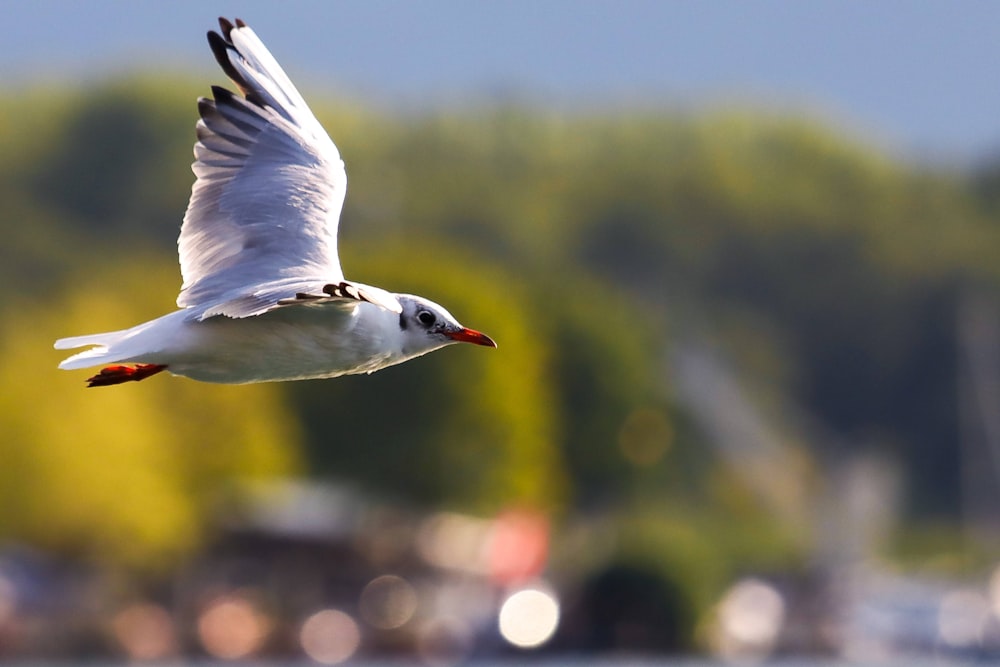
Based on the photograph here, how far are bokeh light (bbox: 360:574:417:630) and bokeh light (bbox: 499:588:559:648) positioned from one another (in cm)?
233

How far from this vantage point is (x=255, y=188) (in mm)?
13211

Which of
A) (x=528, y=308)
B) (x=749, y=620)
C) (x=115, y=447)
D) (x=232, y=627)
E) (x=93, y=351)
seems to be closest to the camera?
(x=93, y=351)

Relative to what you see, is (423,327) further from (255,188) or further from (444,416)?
(444,416)

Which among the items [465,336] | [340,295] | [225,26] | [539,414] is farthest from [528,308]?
[340,295]

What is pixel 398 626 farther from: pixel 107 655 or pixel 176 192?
pixel 176 192

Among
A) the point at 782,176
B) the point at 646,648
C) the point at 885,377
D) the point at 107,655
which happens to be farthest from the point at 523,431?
the point at 782,176

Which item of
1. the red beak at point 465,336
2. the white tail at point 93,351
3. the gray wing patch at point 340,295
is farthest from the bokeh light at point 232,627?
the gray wing patch at point 340,295

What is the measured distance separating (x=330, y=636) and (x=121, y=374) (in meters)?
38.9

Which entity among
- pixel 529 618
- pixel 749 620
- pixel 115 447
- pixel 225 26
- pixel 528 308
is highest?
pixel 528 308

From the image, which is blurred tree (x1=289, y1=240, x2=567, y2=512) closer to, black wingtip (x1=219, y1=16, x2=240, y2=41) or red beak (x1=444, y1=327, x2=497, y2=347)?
black wingtip (x1=219, y1=16, x2=240, y2=41)

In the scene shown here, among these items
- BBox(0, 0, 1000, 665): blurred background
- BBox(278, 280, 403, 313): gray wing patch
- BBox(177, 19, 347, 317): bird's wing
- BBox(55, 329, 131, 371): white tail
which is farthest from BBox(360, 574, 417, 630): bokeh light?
BBox(278, 280, 403, 313): gray wing patch

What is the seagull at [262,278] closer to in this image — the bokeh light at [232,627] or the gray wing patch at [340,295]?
the gray wing patch at [340,295]

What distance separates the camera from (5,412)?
50156 millimetres

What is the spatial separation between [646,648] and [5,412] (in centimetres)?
1502
